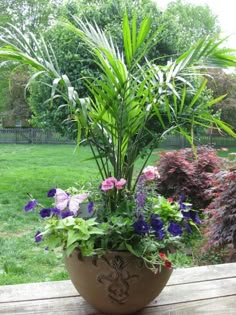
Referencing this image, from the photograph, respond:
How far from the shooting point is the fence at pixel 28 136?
13.3 m

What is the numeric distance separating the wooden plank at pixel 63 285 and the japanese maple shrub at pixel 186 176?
214cm

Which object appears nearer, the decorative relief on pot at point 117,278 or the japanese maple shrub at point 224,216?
the decorative relief on pot at point 117,278

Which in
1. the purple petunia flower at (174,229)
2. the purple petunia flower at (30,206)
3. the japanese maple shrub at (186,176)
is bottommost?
the japanese maple shrub at (186,176)

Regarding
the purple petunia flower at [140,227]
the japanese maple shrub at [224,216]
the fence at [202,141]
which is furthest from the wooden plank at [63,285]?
the fence at [202,141]

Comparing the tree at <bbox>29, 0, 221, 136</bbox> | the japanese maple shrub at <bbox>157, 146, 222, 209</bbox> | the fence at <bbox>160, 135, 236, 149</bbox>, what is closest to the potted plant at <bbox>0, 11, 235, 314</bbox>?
the japanese maple shrub at <bbox>157, 146, 222, 209</bbox>

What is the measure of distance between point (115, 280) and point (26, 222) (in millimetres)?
2775

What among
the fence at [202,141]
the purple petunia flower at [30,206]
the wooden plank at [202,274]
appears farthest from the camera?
the fence at [202,141]

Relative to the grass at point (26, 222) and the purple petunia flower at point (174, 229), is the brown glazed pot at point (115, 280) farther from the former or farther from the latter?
the grass at point (26, 222)

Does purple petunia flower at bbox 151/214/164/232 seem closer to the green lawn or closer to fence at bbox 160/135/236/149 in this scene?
the green lawn

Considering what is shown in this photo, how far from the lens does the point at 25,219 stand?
3.60 metres

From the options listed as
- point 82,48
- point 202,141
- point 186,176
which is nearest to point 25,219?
point 186,176

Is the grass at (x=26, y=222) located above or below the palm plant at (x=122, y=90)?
below

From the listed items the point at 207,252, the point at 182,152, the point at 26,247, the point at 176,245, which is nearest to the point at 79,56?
the point at 182,152

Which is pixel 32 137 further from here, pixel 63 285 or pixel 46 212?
pixel 46 212
